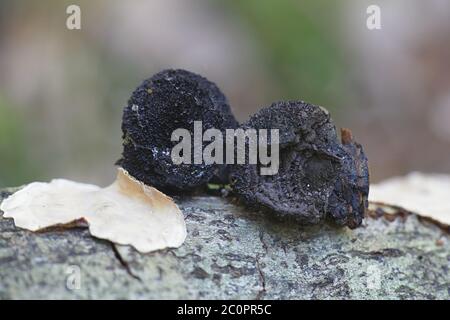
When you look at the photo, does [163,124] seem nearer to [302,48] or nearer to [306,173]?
[306,173]

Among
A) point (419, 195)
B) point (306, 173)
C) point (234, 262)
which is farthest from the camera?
point (419, 195)

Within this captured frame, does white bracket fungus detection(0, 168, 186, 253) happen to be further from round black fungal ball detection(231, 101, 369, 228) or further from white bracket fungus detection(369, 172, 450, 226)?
white bracket fungus detection(369, 172, 450, 226)

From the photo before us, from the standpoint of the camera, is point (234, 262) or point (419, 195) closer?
point (234, 262)

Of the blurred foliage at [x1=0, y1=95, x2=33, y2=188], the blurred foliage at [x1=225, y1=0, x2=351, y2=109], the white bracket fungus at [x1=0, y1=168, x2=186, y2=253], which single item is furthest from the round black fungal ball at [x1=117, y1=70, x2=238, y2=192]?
the blurred foliage at [x1=225, y1=0, x2=351, y2=109]

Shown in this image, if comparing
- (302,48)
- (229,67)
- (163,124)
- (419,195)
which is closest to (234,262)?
(163,124)

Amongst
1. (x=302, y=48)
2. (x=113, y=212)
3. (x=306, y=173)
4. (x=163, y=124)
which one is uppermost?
(x=302, y=48)

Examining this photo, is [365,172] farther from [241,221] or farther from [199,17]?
[199,17]
